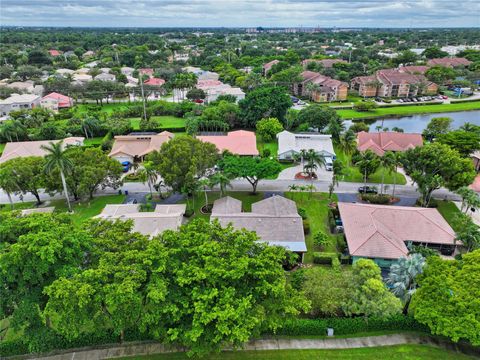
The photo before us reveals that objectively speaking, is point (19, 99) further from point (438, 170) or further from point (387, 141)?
point (438, 170)

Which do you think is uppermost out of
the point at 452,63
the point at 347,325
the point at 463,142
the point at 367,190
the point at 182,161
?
the point at 182,161

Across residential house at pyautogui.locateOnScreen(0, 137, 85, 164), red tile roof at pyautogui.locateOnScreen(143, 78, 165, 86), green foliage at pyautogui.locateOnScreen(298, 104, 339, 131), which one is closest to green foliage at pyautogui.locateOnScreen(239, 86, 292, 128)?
green foliage at pyautogui.locateOnScreen(298, 104, 339, 131)

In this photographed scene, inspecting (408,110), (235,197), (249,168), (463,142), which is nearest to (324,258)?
(249,168)

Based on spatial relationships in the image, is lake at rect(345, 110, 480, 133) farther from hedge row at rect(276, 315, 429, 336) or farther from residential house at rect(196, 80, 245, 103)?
hedge row at rect(276, 315, 429, 336)

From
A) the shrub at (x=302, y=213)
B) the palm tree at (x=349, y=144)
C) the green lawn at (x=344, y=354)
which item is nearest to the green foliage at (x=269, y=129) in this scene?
the palm tree at (x=349, y=144)

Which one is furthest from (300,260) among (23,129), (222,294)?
(23,129)

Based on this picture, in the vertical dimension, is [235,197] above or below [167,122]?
above

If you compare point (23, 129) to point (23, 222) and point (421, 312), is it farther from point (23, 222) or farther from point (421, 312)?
point (421, 312)
